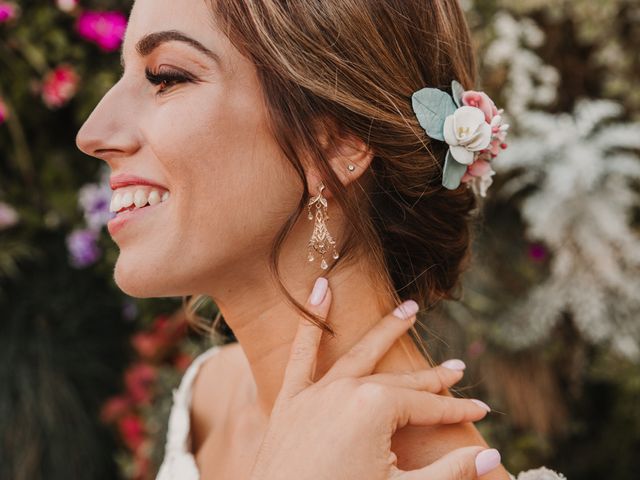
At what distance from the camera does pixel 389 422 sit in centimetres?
137

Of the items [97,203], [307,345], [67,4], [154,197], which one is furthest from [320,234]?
[67,4]

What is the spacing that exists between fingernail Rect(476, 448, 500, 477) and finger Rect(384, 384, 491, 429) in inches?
4.5

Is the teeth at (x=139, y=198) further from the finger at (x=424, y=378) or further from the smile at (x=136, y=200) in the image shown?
the finger at (x=424, y=378)

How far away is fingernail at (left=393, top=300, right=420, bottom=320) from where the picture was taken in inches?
62.9

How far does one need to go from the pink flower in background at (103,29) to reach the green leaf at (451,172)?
2375mm

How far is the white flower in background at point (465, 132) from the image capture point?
5.05ft

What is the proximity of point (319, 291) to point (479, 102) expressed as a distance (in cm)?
55

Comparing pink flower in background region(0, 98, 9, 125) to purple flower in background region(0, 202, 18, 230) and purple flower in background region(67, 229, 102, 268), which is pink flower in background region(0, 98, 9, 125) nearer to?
purple flower in background region(0, 202, 18, 230)

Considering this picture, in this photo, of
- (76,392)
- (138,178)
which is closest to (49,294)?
(76,392)

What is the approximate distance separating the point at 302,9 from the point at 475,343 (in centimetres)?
228

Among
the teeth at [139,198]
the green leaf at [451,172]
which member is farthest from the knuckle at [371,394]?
the teeth at [139,198]

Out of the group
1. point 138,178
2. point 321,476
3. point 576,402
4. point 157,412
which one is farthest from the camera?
point 576,402

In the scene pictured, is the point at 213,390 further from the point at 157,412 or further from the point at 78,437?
the point at 78,437

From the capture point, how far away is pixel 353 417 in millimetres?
1356
